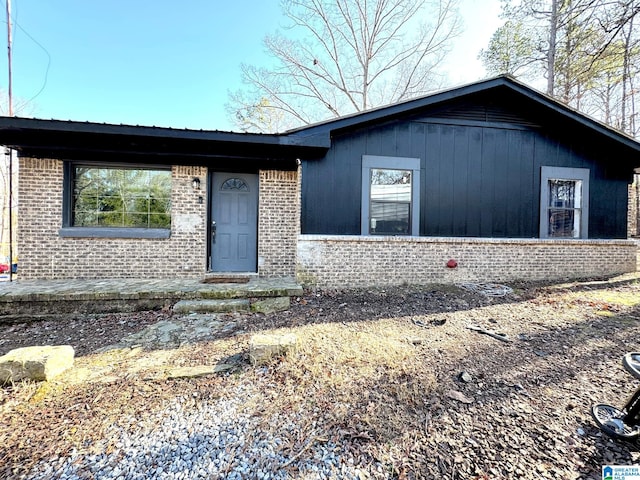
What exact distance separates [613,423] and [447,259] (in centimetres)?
431

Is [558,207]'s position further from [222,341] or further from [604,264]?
[222,341]

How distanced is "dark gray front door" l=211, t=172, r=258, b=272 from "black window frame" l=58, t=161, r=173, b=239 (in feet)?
3.35

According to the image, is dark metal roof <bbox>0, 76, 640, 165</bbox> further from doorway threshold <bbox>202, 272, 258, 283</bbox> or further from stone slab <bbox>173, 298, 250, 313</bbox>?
stone slab <bbox>173, 298, 250, 313</bbox>

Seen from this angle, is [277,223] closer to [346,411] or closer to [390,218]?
[390,218]

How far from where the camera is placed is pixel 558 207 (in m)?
6.35

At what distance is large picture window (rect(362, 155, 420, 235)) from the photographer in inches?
223

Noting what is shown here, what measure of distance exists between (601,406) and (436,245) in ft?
13.4

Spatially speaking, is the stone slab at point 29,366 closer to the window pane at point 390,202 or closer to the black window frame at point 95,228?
A: the black window frame at point 95,228

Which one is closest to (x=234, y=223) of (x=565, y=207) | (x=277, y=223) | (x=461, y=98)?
(x=277, y=223)

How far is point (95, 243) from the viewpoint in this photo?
5.50 metres

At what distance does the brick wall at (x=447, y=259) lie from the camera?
217 inches

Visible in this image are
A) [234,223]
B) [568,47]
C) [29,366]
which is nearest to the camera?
[29,366]

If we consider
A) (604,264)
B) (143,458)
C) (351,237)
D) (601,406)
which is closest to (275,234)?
(351,237)

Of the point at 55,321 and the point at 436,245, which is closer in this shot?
the point at 55,321
